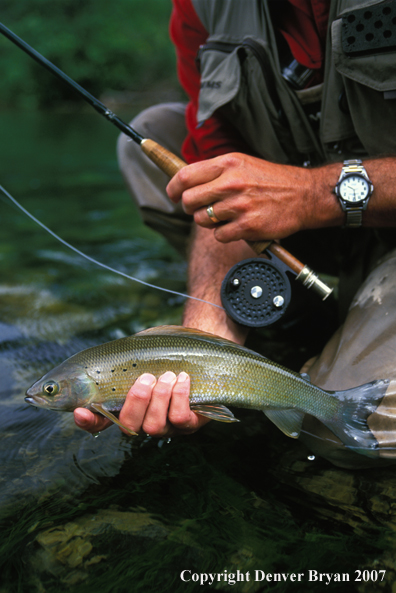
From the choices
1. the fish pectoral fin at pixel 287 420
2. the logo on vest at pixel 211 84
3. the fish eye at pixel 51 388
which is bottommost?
the fish pectoral fin at pixel 287 420

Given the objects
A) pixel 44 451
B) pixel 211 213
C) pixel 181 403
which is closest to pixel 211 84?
pixel 211 213

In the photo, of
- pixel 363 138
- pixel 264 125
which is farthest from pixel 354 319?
pixel 264 125

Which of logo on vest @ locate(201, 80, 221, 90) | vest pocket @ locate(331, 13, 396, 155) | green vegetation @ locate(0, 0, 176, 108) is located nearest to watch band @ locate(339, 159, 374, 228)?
vest pocket @ locate(331, 13, 396, 155)

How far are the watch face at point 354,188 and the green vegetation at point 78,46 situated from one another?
122ft

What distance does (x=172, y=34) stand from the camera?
2.93 meters

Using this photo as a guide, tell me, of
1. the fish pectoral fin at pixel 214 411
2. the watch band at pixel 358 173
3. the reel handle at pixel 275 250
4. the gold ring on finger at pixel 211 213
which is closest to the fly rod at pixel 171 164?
the reel handle at pixel 275 250

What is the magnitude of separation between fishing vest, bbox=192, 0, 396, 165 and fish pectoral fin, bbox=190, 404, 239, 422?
4.17 ft

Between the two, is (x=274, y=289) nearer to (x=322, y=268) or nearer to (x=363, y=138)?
(x=363, y=138)

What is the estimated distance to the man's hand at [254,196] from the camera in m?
1.87

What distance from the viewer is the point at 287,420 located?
1769mm

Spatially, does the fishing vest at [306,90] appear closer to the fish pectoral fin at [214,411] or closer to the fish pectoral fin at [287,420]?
the fish pectoral fin at [287,420]

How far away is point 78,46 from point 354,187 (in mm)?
42852

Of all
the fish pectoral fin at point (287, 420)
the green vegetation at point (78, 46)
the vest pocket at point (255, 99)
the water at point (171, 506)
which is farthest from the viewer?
the green vegetation at point (78, 46)

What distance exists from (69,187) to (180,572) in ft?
24.4
